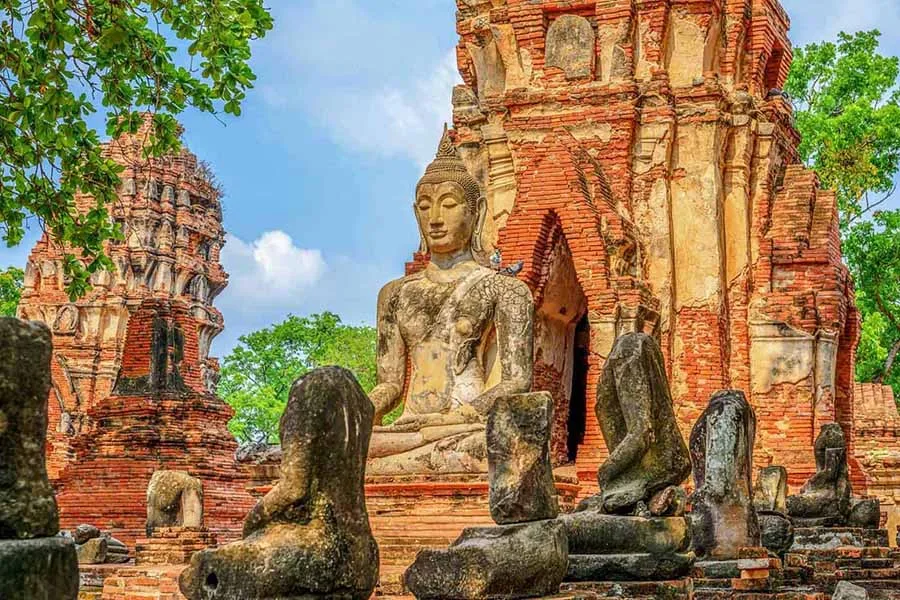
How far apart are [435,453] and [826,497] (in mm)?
5030

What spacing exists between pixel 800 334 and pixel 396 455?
324 inches

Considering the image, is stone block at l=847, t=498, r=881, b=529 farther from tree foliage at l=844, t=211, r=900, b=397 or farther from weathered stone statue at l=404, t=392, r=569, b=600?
tree foliage at l=844, t=211, r=900, b=397

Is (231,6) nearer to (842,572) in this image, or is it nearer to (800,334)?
(842,572)

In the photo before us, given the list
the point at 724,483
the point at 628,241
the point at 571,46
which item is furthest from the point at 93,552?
the point at 571,46

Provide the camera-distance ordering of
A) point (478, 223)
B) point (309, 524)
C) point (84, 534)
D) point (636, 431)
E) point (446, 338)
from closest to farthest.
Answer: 1. point (309, 524)
2. point (636, 431)
3. point (446, 338)
4. point (478, 223)
5. point (84, 534)

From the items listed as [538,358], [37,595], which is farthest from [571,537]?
[538,358]

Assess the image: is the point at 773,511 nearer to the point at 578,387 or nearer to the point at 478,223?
the point at 478,223

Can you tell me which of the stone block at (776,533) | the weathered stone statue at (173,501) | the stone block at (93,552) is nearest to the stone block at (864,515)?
the stone block at (776,533)

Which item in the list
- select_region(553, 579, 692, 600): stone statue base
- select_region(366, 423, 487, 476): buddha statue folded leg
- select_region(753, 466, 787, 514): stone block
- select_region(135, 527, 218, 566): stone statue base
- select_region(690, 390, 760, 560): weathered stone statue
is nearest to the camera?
select_region(553, 579, 692, 600): stone statue base

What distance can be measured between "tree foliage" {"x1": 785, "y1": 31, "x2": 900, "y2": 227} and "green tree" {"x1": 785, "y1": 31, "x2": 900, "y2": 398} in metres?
0.02

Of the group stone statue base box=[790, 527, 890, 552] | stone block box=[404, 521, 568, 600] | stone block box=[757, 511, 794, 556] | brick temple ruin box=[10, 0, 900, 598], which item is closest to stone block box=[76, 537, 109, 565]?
brick temple ruin box=[10, 0, 900, 598]

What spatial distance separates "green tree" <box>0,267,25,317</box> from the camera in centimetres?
3794

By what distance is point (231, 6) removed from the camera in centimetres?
884

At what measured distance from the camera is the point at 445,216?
968 centimetres
